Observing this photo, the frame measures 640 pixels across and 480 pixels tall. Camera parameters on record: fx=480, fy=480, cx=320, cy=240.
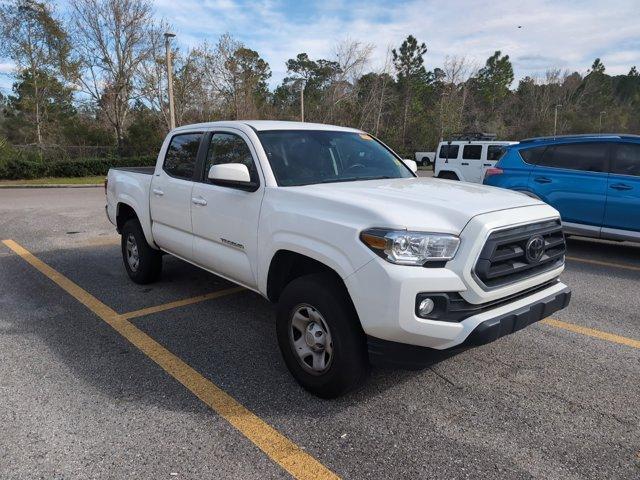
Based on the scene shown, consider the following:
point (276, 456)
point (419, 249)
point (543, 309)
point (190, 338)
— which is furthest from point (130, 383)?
point (543, 309)

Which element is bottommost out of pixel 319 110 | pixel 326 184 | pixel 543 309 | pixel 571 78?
pixel 543 309

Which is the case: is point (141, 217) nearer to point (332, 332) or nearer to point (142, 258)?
point (142, 258)

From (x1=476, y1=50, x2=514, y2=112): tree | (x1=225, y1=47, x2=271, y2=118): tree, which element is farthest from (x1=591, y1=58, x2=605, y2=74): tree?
(x1=225, y1=47, x2=271, y2=118): tree

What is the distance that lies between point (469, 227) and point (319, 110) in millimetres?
37612

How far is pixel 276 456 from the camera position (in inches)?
101

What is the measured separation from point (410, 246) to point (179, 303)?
3.14 metres

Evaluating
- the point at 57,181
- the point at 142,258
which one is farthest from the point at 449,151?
the point at 57,181

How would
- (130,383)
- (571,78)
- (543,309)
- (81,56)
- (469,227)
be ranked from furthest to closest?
1. (571,78)
2. (81,56)
3. (130,383)
4. (543,309)
5. (469,227)

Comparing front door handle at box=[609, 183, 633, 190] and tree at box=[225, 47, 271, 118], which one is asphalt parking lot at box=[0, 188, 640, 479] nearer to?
front door handle at box=[609, 183, 633, 190]

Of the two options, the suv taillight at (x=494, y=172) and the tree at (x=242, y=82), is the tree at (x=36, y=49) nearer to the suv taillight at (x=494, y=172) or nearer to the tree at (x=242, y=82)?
the tree at (x=242, y=82)

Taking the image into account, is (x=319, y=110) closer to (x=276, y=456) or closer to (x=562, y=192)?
(x=562, y=192)

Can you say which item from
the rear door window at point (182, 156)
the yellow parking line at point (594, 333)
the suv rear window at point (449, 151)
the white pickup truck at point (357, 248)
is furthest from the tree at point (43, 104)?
the yellow parking line at point (594, 333)

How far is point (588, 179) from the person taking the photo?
23.5 feet

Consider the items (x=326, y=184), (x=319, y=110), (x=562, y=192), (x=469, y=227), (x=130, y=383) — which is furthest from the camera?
(x=319, y=110)
